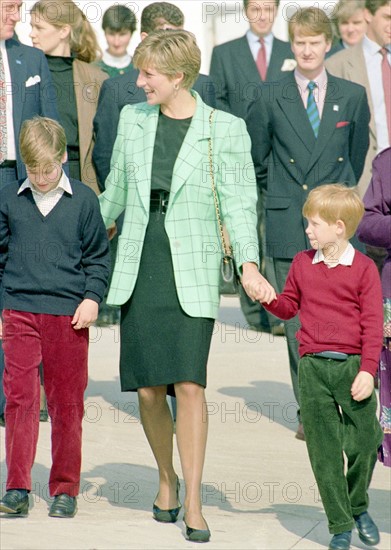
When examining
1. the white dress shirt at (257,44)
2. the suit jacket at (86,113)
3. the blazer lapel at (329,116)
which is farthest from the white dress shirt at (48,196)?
the white dress shirt at (257,44)

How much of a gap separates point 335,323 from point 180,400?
2.50 ft

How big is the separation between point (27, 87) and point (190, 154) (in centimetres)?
185

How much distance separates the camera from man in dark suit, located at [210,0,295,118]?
10945 millimetres

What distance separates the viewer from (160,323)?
664cm

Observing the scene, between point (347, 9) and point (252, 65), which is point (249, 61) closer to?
point (252, 65)

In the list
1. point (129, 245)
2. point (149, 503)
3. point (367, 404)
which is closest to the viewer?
point (367, 404)

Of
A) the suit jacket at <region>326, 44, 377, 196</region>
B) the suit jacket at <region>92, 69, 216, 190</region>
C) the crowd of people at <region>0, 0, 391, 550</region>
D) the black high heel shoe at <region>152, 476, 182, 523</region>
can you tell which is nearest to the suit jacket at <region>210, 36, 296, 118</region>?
the suit jacket at <region>326, 44, 377, 196</region>

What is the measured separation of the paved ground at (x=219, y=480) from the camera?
6.50 meters

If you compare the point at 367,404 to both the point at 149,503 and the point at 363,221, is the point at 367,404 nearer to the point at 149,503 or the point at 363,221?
the point at 363,221

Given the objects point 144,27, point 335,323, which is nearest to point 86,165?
point 144,27

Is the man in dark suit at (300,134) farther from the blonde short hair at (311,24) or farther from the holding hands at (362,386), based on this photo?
the holding hands at (362,386)

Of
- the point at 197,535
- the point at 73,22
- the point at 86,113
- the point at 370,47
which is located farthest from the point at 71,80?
the point at 197,535

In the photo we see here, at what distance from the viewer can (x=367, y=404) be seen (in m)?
6.24

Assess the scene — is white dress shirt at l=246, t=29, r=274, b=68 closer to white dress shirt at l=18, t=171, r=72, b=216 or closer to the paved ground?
the paved ground
